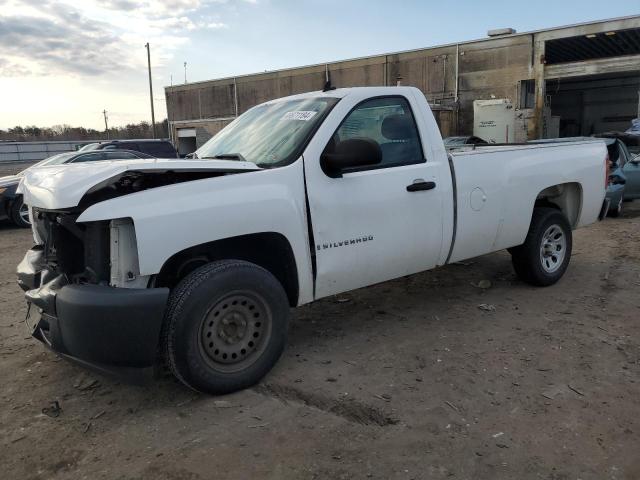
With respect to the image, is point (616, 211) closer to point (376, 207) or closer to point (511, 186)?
point (511, 186)

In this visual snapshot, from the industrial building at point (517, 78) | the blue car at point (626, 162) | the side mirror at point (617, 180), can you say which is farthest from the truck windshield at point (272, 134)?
the industrial building at point (517, 78)

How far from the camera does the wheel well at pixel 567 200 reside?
592 centimetres

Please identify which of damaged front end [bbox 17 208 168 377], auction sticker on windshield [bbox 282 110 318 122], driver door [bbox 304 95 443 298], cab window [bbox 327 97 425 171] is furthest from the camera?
cab window [bbox 327 97 425 171]

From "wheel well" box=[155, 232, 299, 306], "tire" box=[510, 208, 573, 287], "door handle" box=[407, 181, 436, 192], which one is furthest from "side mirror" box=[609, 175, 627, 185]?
"wheel well" box=[155, 232, 299, 306]

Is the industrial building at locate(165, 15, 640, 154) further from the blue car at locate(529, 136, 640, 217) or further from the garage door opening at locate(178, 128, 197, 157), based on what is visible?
the blue car at locate(529, 136, 640, 217)

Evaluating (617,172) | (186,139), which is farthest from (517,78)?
(186,139)

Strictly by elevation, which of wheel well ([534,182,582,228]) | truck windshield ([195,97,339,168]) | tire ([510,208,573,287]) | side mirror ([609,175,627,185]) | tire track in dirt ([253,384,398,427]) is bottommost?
tire track in dirt ([253,384,398,427])

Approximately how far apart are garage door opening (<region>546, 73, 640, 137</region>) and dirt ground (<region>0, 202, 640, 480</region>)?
3309 cm

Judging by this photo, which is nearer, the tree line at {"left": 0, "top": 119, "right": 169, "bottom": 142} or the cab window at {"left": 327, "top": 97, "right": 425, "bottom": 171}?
the cab window at {"left": 327, "top": 97, "right": 425, "bottom": 171}

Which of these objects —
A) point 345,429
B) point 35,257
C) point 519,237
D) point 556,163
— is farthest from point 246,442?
point 556,163

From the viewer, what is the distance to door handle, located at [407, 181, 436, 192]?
4234mm

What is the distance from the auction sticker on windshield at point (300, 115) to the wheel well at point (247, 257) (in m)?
1.00

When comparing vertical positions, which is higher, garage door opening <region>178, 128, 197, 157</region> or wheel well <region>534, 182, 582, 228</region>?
garage door opening <region>178, 128, 197, 157</region>

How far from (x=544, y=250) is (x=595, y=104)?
36149mm
